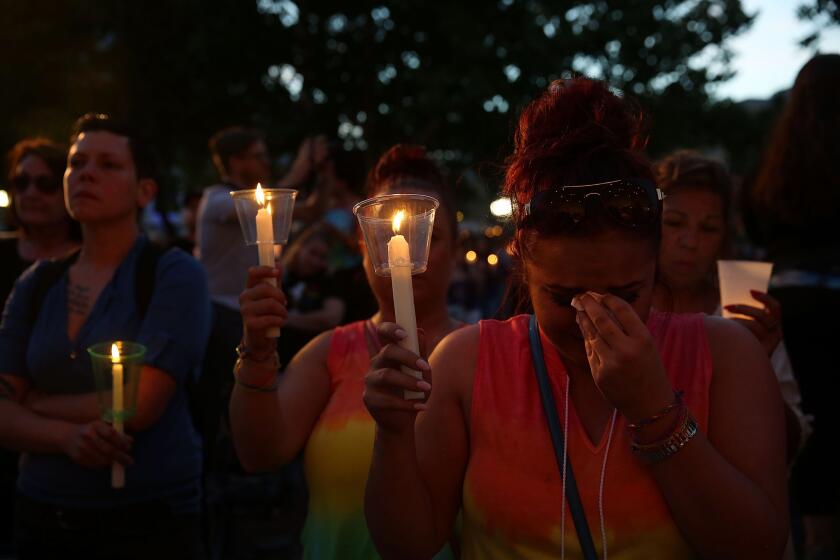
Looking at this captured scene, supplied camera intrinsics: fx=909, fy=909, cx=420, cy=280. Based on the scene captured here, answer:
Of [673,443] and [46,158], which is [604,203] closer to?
[673,443]

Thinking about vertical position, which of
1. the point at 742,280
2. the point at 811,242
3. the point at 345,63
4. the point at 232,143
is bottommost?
the point at 742,280

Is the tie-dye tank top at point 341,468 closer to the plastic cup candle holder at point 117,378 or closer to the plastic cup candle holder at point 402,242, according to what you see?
the plastic cup candle holder at point 117,378

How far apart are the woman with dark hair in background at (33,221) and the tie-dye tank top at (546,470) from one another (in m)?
3.13

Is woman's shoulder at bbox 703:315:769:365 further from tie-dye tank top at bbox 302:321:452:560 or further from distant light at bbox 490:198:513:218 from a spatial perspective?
tie-dye tank top at bbox 302:321:452:560

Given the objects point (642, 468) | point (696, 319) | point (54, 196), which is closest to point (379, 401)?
point (642, 468)

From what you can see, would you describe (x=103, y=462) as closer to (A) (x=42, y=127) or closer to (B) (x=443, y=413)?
→ (B) (x=443, y=413)

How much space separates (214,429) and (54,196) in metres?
1.47

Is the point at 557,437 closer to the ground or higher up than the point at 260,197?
closer to the ground

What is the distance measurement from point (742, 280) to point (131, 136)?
8.18ft

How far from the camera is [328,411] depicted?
115 inches

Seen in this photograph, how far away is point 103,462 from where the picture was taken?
3133 millimetres

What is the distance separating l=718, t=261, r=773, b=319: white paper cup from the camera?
2.80m

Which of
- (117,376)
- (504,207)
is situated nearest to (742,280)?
(504,207)

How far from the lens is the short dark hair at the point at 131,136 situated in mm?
3750
